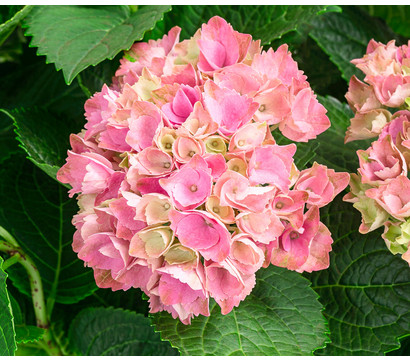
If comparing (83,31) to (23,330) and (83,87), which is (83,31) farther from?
(23,330)

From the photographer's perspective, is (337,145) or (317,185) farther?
(337,145)

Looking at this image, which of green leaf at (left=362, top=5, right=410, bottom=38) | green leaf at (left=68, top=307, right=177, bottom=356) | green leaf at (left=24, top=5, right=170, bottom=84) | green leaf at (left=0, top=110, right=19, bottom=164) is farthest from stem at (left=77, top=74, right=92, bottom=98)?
green leaf at (left=362, top=5, right=410, bottom=38)

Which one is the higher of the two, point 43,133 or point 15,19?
point 15,19

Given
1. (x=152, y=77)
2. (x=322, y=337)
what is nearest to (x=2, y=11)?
(x=152, y=77)

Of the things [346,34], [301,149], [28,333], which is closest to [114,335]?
[28,333]

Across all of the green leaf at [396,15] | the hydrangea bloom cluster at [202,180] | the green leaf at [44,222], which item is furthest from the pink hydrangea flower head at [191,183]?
the green leaf at [396,15]

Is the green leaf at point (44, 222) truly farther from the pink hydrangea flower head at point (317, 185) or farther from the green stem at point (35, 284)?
the pink hydrangea flower head at point (317, 185)
